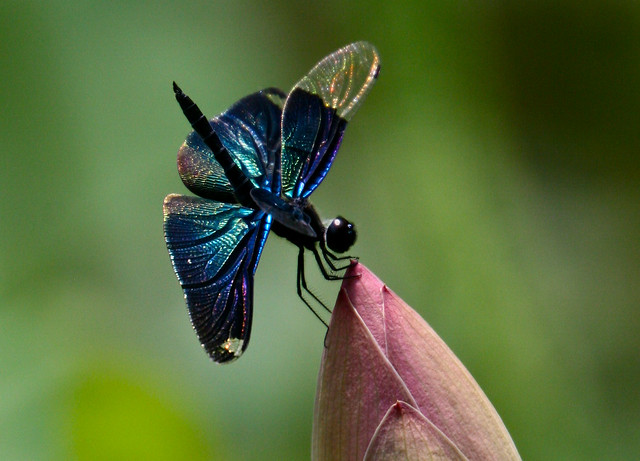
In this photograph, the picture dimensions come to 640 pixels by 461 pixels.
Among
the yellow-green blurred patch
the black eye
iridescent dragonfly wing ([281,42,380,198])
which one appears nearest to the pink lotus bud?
the black eye

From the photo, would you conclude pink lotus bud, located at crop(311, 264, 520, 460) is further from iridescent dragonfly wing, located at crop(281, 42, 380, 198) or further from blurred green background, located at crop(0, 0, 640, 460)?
blurred green background, located at crop(0, 0, 640, 460)

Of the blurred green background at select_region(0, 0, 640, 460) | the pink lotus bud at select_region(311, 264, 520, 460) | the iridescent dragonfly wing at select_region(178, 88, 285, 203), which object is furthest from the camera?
the blurred green background at select_region(0, 0, 640, 460)

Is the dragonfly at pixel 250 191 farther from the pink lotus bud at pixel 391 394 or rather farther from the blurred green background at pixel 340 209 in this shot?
the blurred green background at pixel 340 209

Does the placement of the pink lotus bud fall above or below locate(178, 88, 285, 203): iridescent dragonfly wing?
below

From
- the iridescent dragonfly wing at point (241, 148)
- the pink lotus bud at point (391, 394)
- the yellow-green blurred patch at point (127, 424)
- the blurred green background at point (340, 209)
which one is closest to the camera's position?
the pink lotus bud at point (391, 394)

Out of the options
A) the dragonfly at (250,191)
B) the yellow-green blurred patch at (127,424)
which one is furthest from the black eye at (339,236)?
the yellow-green blurred patch at (127,424)

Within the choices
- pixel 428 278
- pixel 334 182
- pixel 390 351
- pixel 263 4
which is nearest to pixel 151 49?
pixel 263 4

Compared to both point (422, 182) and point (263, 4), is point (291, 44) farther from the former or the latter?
point (422, 182)

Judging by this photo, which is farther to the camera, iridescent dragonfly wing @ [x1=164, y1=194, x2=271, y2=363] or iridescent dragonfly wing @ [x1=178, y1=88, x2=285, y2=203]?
iridescent dragonfly wing @ [x1=178, y1=88, x2=285, y2=203]
